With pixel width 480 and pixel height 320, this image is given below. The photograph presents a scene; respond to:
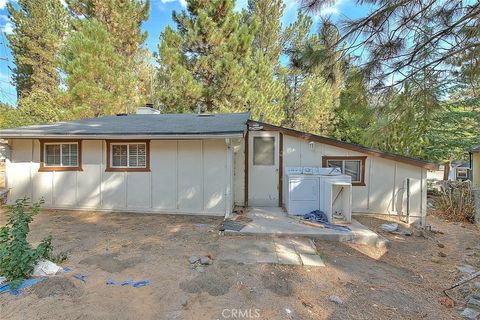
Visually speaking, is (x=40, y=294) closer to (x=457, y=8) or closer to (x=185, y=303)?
(x=185, y=303)

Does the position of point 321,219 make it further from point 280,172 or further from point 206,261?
point 206,261

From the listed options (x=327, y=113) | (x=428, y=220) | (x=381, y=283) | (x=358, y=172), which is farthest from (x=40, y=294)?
(x=327, y=113)

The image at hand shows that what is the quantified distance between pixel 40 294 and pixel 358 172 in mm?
7108

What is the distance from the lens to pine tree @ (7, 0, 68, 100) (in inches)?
749

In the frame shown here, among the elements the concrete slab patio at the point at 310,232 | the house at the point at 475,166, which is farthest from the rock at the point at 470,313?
the house at the point at 475,166

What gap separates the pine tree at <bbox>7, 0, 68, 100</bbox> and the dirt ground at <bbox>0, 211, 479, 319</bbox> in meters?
19.4

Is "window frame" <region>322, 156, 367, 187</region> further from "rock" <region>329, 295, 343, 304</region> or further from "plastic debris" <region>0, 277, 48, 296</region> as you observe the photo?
"plastic debris" <region>0, 277, 48, 296</region>

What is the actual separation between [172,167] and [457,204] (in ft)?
28.0

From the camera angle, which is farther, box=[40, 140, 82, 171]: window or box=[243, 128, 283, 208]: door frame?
box=[243, 128, 283, 208]: door frame

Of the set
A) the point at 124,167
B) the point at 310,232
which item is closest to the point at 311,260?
the point at 310,232

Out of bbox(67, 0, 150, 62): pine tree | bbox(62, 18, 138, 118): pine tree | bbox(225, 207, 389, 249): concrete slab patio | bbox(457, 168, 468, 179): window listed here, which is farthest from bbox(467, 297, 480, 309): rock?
bbox(67, 0, 150, 62): pine tree

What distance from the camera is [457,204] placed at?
8.00 meters

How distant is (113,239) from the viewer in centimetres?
483

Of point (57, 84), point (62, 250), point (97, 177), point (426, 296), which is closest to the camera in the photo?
point (426, 296)
